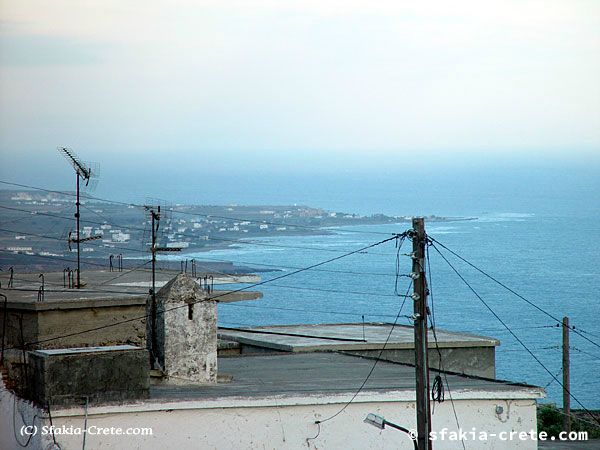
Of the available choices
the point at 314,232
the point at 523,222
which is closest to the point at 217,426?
the point at 314,232

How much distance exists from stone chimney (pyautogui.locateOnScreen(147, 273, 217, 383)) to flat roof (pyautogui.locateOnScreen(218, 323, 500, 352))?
6634 millimetres

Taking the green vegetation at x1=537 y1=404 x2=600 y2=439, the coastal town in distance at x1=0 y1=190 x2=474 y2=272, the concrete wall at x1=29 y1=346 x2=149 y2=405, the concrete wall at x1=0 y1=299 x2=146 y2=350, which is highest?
the coastal town in distance at x1=0 y1=190 x2=474 y2=272

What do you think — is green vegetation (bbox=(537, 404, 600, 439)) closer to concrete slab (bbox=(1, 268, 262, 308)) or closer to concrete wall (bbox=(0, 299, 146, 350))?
concrete slab (bbox=(1, 268, 262, 308))

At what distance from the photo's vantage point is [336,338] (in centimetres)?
2705

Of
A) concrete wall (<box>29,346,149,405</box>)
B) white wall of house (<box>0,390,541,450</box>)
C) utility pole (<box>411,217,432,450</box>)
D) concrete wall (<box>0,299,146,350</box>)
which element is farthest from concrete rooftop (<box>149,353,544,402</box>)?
utility pole (<box>411,217,432,450</box>)

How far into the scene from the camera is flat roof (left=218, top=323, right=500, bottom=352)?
25.3m

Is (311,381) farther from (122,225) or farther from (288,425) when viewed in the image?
(122,225)

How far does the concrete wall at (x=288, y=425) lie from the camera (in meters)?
16.0

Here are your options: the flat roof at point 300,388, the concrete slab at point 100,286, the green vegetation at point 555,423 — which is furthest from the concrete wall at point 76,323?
the green vegetation at point 555,423

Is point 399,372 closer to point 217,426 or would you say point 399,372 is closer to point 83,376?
point 217,426

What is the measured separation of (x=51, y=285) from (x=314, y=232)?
11923 centimetres

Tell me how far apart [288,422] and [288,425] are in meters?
0.04

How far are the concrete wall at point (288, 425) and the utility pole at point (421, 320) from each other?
3222 mm

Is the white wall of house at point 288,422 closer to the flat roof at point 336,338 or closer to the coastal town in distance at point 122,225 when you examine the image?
the flat roof at point 336,338
